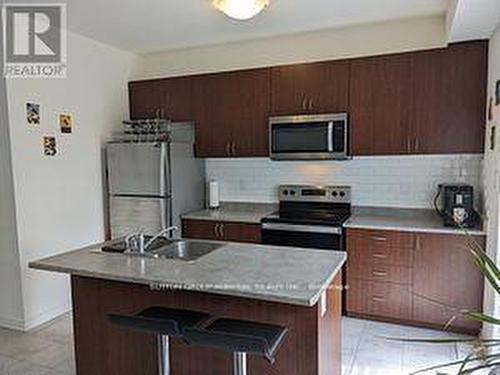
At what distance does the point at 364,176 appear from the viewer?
3928 mm

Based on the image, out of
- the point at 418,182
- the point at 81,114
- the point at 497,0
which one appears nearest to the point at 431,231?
the point at 418,182

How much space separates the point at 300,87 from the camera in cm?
379

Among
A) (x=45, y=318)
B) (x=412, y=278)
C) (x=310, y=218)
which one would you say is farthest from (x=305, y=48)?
(x=45, y=318)

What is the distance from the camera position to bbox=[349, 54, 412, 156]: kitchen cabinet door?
3453mm

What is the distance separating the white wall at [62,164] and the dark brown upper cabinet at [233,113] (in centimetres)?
101

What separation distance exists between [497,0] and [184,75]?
297 cm

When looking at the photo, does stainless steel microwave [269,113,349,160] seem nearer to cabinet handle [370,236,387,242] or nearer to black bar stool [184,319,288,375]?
cabinet handle [370,236,387,242]

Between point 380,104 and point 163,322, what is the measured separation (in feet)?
8.50

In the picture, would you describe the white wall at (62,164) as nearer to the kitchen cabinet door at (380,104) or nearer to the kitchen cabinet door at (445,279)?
the kitchen cabinet door at (380,104)

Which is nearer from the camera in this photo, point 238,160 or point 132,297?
point 132,297

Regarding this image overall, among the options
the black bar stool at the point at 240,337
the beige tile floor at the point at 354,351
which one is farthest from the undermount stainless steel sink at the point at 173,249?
the beige tile floor at the point at 354,351

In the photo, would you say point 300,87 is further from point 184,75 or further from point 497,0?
point 497,0

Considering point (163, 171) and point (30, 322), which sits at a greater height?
point (163, 171)

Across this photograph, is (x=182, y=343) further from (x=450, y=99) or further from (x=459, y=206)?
(x=450, y=99)
